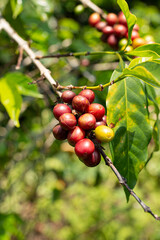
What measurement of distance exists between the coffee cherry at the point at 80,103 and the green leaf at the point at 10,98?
462 mm

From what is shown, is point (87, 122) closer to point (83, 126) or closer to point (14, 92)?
point (83, 126)

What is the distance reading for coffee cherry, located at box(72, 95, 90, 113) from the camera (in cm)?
99

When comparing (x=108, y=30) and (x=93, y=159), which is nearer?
(x=93, y=159)

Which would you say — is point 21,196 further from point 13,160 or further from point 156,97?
point 156,97

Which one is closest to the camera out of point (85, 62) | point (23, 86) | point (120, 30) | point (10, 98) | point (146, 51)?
point (146, 51)

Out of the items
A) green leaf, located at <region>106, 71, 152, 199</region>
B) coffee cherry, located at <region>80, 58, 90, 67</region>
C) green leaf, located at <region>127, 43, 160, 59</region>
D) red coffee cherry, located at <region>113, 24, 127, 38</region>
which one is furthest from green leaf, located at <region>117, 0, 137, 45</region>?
coffee cherry, located at <region>80, 58, 90, 67</region>

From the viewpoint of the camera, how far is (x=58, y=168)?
4531 mm

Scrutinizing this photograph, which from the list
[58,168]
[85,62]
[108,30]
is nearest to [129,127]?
[108,30]

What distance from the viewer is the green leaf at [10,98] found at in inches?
53.1

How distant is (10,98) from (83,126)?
612mm

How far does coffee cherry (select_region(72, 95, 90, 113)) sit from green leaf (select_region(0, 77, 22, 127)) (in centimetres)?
46

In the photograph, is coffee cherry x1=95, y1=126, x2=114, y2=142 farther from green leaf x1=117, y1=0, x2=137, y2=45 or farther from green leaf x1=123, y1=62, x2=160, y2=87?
green leaf x1=117, y1=0, x2=137, y2=45

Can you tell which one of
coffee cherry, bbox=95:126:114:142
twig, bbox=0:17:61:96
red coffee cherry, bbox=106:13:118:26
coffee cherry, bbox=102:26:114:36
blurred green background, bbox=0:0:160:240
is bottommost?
blurred green background, bbox=0:0:160:240

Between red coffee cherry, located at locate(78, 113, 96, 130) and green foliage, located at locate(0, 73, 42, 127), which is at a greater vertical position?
green foliage, located at locate(0, 73, 42, 127)
